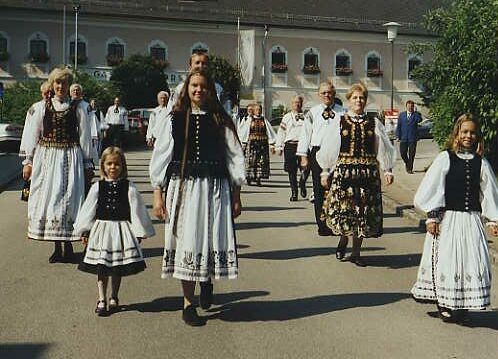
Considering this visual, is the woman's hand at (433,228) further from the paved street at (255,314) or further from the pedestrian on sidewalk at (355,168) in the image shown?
the pedestrian on sidewalk at (355,168)

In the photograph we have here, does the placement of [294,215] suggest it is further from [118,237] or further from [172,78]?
[172,78]

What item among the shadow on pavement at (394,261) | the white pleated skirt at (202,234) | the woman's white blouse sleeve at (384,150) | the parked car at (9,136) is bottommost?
the shadow on pavement at (394,261)

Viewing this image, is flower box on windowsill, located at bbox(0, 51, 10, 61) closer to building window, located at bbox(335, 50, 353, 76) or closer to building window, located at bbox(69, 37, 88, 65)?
building window, located at bbox(69, 37, 88, 65)

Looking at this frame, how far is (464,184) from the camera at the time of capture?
6.57 metres

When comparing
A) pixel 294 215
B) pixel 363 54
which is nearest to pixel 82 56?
pixel 363 54

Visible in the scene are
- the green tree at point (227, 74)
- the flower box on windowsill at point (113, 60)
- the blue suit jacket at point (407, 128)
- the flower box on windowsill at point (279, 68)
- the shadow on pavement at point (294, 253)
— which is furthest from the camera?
the flower box on windowsill at point (279, 68)

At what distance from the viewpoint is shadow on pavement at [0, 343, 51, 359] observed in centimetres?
555

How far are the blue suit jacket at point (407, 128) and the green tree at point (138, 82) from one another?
2808 cm

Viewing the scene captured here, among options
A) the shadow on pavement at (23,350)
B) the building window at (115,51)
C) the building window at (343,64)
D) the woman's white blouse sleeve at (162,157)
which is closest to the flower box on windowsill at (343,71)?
the building window at (343,64)

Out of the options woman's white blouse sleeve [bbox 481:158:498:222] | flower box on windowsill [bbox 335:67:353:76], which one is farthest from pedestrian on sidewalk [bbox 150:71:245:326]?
flower box on windowsill [bbox 335:67:353:76]

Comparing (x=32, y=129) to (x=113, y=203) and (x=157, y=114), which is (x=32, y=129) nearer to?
(x=113, y=203)

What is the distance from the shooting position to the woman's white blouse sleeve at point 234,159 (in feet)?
21.1

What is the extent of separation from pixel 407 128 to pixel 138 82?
2942cm

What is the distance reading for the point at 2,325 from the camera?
6320 mm
